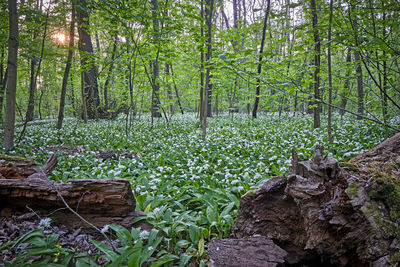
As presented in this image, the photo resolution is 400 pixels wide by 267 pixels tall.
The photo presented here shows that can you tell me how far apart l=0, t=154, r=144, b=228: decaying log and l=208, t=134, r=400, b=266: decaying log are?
1181 millimetres

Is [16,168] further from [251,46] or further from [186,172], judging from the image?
[251,46]

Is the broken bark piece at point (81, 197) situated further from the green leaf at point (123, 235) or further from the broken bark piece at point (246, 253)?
the broken bark piece at point (246, 253)

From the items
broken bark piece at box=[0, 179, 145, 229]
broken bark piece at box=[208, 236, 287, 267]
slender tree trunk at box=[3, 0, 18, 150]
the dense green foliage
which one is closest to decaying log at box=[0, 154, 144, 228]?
broken bark piece at box=[0, 179, 145, 229]

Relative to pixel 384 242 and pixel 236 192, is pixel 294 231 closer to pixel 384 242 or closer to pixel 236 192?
pixel 384 242

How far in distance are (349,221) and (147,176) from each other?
10.9 feet

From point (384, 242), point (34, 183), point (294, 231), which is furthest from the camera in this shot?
point (34, 183)

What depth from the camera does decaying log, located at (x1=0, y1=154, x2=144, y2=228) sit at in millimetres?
2537

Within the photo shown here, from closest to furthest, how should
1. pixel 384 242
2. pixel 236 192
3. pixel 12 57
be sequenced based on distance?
pixel 384 242 → pixel 236 192 → pixel 12 57

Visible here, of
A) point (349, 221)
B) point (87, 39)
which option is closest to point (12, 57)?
point (349, 221)

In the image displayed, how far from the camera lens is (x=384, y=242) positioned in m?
1.65

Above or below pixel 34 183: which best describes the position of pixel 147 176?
below

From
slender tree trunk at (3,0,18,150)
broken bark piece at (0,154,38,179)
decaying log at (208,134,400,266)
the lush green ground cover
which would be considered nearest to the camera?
decaying log at (208,134,400,266)

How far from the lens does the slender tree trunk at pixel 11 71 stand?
543cm

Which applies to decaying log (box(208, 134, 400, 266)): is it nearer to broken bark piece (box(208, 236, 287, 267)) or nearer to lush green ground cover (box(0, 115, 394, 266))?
broken bark piece (box(208, 236, 287, 267))
